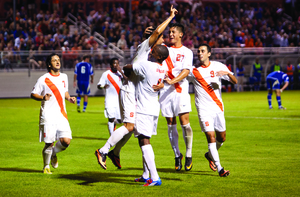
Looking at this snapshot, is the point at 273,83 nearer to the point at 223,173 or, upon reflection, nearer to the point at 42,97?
the point at 223,173

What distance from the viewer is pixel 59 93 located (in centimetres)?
743

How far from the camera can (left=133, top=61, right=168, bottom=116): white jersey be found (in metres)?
6.46

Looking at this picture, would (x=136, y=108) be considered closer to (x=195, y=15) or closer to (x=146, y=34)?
(x=146, y=34)

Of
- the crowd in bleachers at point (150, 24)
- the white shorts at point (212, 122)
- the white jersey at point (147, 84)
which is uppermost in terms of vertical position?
the crowd in bleachers at point (150, 24)

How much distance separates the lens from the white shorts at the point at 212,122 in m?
7.17

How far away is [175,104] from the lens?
312 inches

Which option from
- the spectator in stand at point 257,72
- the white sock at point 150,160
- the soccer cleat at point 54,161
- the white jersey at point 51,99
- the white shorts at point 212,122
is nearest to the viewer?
the white sock at point 150,160

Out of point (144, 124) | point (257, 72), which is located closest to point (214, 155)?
point (144, 124)

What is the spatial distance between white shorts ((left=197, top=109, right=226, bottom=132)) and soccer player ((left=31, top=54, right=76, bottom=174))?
6.89 feet

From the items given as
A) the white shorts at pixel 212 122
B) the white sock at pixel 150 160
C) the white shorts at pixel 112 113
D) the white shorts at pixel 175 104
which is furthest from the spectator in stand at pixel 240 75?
the white sock at pixel 150 160

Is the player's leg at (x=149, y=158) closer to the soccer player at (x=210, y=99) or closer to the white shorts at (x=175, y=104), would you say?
the soccer player at (x=210, y=99)

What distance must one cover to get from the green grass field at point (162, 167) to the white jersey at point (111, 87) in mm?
986

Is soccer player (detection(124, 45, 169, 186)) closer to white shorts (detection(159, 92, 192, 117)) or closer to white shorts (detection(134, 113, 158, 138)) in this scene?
white shorts (detection(134, 113, 158, 138))

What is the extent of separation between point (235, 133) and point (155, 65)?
652cm
